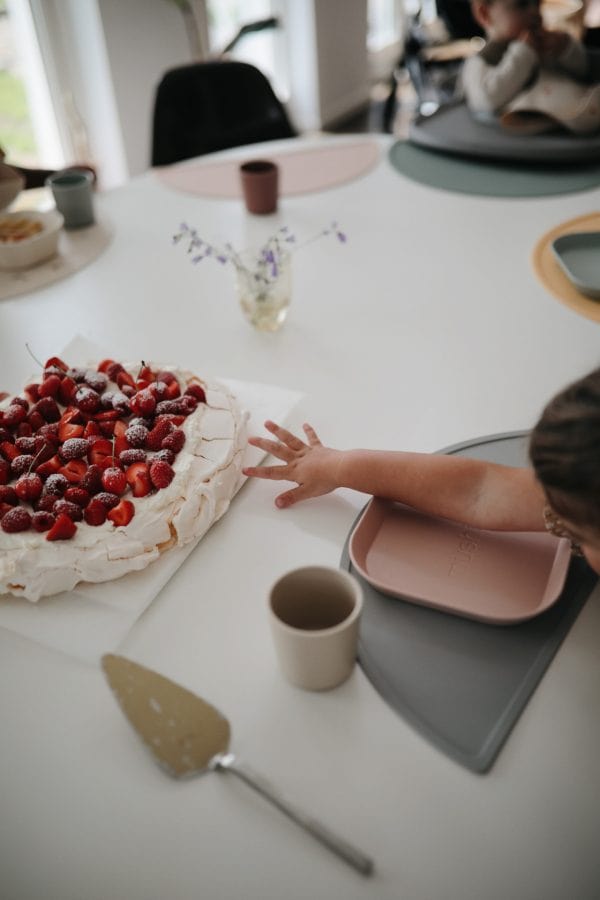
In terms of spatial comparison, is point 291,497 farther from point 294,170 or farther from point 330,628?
point 294,170

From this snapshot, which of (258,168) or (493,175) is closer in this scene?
(258,168)

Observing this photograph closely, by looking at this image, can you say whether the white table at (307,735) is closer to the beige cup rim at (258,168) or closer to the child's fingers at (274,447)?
the child's fingers at (274,447)

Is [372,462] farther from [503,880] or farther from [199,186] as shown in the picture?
[199,186]

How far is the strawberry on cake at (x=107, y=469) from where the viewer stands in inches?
34.1

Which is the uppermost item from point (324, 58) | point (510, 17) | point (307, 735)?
point (510, 17)

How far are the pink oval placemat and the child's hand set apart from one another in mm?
1067

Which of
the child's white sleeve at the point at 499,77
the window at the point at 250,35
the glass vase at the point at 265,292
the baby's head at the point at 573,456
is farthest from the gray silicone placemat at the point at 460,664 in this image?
the window at the point at 250,35

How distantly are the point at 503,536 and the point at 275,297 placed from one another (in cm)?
66

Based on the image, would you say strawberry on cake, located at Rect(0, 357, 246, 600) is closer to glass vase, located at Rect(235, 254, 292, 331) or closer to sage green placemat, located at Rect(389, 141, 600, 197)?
glass vase, located at Rect(235, 254, 292, 331)

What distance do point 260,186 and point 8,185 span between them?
0.62 meters

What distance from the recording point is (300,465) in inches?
39.9

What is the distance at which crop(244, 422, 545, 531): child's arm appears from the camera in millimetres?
906

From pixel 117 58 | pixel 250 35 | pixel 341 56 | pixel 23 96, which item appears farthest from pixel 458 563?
pixel 341 56

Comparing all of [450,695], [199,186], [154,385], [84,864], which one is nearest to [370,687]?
[450,695]
